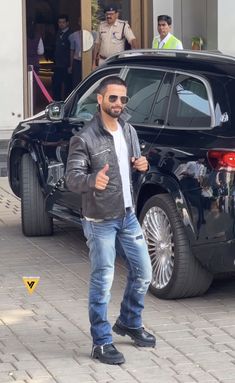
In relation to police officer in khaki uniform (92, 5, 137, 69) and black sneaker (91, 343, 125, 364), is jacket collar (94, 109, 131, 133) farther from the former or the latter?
police officer in khaki uniform (92, 5, 137, 69)

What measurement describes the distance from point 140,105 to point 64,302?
175 cm

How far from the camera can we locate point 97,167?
650cm

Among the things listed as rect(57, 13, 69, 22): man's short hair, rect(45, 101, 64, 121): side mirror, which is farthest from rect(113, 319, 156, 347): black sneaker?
rect(57, 13, 69, 22): man's short hair

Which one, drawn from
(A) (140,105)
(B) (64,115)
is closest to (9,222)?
(B) (64,115)

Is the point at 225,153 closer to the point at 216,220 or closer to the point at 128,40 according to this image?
the point at 216,220

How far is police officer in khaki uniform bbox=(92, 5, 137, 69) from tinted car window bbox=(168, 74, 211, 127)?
8.61m

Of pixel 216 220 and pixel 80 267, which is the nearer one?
pixel 216 220

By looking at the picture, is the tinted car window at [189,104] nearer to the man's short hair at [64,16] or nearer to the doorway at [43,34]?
the doorway at [43,34]

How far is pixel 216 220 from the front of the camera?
7410mm

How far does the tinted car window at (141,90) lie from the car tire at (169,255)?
0.85 m

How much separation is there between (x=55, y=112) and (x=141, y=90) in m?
1.07

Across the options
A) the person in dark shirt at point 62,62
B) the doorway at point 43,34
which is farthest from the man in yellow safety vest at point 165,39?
the person in dark shirt at point 62,62

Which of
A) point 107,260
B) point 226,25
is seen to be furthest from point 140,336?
point 226,25

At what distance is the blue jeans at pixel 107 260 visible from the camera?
6.52 meters
